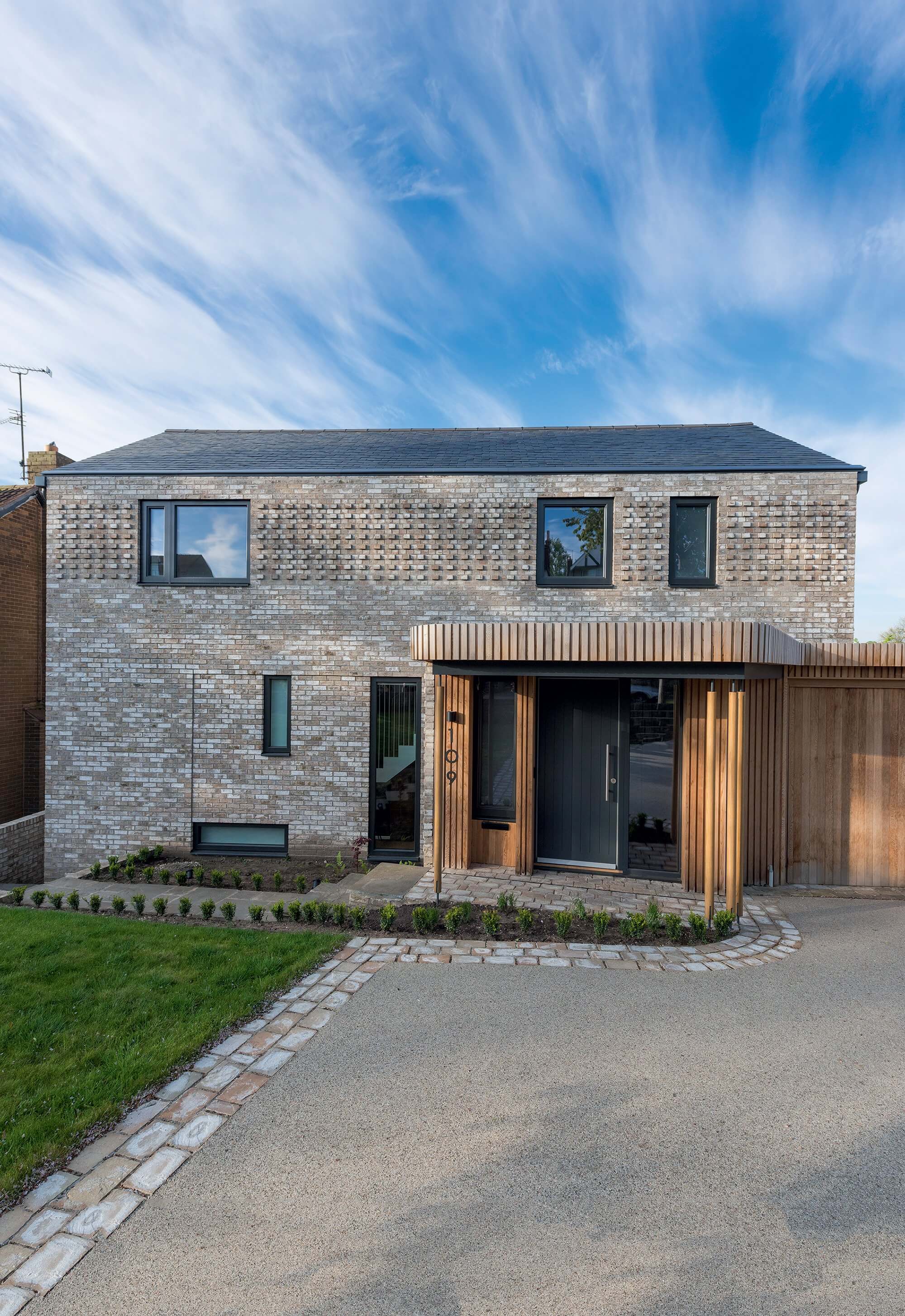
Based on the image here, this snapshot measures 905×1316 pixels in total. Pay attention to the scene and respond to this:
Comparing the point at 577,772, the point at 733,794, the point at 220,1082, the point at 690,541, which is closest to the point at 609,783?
the point at 577,772

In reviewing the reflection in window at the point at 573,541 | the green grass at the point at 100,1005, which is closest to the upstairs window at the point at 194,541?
the reflection in window at the point at 573,541

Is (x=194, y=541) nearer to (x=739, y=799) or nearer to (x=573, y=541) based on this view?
(x=573, y=541)

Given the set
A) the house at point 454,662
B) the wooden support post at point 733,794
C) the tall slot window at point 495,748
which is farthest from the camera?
the tall slot window at point 495,748

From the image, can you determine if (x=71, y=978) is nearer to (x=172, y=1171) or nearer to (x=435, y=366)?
(x=172, y=1171)

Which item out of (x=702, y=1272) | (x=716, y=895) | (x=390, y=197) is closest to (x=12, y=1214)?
(x=702, y=1272)

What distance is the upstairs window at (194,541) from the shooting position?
1010 centimetres

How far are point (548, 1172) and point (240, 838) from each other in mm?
7806

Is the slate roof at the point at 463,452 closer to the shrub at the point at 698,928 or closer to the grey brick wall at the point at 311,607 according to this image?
the grey brick wall at the point at 311,607

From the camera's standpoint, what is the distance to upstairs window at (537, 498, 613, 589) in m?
9.53

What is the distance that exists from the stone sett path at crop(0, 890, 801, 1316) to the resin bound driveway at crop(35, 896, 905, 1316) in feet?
0.40

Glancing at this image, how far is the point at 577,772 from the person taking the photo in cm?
826

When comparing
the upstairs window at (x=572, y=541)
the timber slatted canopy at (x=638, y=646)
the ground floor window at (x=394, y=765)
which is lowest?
Result: the ground floor window at (x=394, y=765)

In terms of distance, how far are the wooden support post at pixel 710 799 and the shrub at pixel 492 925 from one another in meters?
2.07

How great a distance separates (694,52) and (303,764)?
11.6 meters
